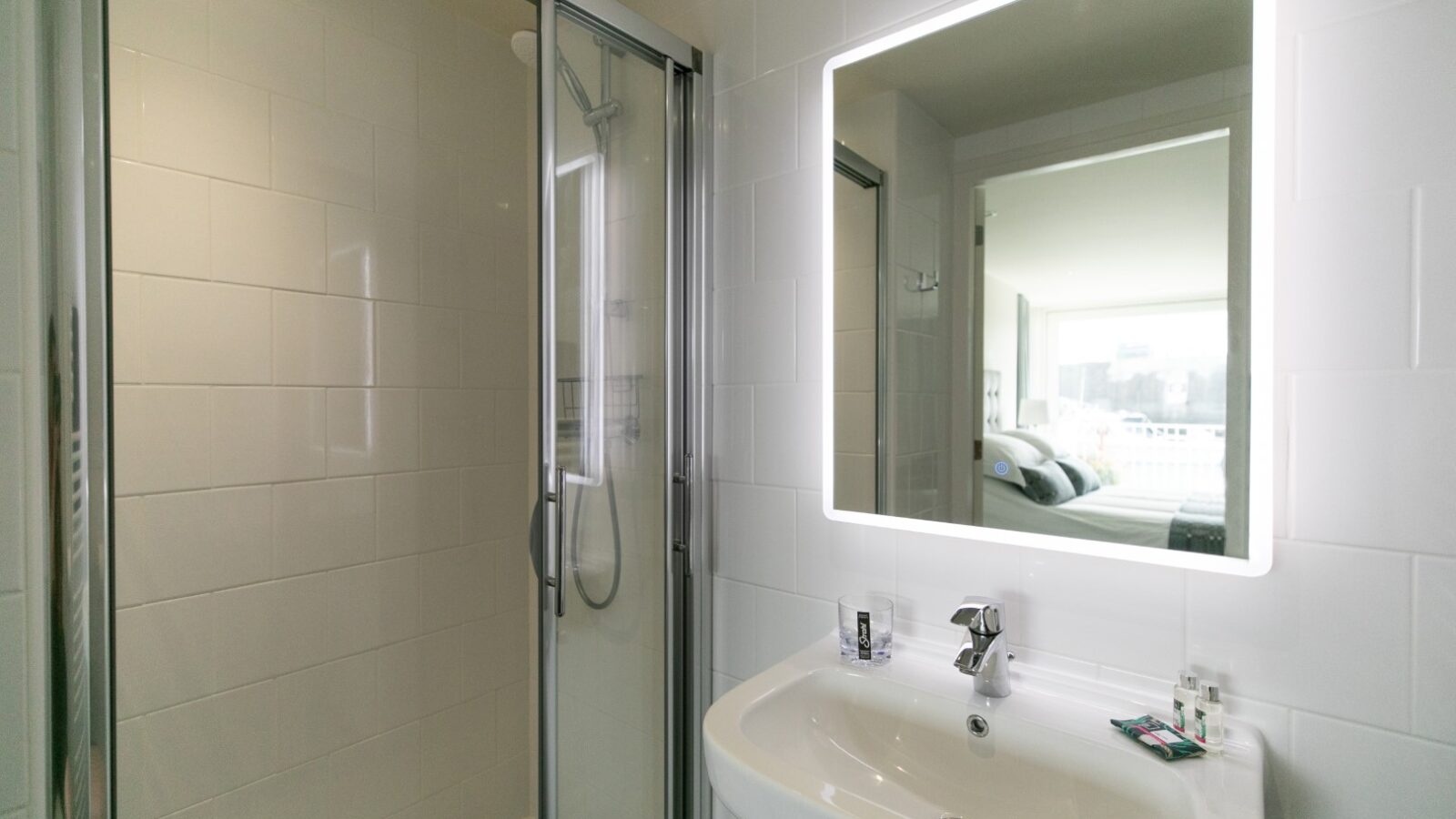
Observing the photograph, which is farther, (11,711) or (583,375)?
(583,375)

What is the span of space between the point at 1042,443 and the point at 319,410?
63.4 inches

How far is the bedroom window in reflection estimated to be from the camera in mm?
835

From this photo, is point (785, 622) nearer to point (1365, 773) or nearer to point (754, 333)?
point (754, 333)

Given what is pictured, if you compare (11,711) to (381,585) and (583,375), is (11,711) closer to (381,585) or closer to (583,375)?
(583,375)

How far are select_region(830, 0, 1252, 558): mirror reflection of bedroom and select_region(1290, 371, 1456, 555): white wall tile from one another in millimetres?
60

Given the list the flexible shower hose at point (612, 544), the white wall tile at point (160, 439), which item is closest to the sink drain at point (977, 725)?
the flexible shower hose at point (612, 544)

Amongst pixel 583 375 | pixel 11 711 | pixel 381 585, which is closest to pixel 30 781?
pixel 11 711

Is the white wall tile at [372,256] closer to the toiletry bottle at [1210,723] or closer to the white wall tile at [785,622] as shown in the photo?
the white wall tile at [785,622]

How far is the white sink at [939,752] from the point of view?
71 centimetres

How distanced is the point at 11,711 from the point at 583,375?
81cm

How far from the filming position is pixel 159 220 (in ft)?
4.33

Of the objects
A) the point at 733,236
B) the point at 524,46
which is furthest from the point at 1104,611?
the point at 524,46

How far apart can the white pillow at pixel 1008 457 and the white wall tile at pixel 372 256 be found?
1520 millimetres

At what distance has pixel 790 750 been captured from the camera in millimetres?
932
